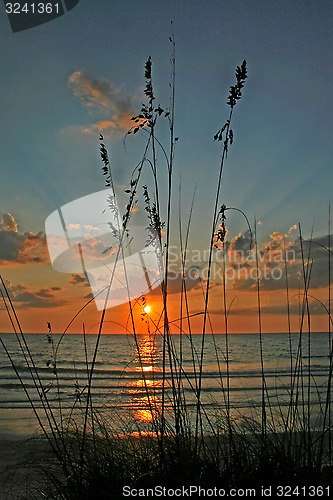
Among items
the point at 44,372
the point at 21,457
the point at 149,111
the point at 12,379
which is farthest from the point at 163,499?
the point at 44,372

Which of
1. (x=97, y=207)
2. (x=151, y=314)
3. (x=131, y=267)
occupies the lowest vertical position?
(x=151, y=314)

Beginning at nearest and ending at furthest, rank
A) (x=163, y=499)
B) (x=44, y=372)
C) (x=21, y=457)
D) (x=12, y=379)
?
1. (x=163, y=499)
2. (x=21, y=457)
3. (x=12, y=379)
4. (x=44, y=372)

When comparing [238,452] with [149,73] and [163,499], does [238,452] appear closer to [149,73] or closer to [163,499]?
[163,499]

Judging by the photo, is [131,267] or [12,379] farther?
[12,379]

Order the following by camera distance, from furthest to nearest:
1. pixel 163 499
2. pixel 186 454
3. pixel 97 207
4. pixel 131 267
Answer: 1. pixel 97 207
2. pixel 131 267
3. pixel 186 454
4. pixel 163 499

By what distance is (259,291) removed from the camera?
11.4 ft

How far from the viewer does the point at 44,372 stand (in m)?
17.8

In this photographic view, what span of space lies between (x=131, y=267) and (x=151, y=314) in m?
0.40

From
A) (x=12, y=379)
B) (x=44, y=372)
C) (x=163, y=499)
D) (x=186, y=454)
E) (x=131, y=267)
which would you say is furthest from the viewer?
(x=44, y=372)

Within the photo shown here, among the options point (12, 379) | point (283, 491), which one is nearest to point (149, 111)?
point (283, 491)

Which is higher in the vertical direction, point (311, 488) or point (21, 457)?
point (311, 488)

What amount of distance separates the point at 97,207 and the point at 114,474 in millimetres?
1874

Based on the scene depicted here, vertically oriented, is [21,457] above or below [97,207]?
below

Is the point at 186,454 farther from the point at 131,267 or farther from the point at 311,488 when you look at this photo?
the point at 131,267
